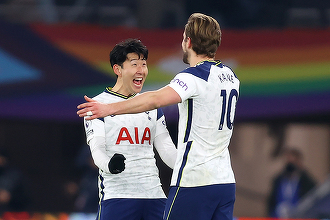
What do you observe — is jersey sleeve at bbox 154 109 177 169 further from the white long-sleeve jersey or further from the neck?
the neck

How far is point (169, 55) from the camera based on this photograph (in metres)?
Answer: 8.44

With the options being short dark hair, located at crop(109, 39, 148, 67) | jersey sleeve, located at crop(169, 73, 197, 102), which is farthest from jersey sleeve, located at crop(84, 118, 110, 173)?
jersey sleeve, located at crop(169, 73, 197, 102)

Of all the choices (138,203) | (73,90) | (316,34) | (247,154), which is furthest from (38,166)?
(138,203)

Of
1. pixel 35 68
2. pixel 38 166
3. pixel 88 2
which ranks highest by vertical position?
pixel 88 2

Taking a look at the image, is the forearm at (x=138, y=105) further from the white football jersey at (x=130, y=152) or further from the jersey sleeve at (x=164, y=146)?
the jersey sleeve at (x=164, y=146)

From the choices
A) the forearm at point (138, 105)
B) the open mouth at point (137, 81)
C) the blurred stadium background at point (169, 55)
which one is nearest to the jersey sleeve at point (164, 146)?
the open mouth at point (137, 81)

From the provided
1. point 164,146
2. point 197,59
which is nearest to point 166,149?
point 164,146

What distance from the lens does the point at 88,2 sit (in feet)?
28.0

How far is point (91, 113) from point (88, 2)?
5.56m

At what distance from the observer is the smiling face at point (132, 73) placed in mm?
4102

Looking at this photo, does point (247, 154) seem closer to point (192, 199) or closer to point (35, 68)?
point (35, 68)

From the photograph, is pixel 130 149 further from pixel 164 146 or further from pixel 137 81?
pixel 137 81

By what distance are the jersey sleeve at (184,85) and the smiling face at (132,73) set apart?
2.63 ft

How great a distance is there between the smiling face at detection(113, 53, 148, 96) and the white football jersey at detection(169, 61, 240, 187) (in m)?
0.75
